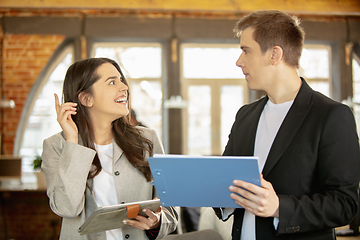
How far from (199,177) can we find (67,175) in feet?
2.17

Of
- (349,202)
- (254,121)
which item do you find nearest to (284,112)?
(254,121)

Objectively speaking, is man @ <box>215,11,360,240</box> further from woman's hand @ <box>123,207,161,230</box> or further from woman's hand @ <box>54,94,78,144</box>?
woman's hand @ <box>54,94,78,144</box>

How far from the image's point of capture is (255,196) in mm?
1178

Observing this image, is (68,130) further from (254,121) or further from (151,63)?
(151,63)

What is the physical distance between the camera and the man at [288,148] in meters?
1.23

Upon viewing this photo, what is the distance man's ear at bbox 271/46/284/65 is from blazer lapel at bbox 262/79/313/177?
19cm

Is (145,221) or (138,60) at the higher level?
(138,60)

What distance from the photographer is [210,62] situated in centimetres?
742

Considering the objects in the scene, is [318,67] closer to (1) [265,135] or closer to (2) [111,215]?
(1) [265,135]

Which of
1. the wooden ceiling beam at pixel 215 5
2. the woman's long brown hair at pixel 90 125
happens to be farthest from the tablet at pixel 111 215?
the wooden ceiling beam at pixel 215 5

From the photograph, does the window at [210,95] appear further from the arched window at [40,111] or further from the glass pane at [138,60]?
the arched window at [40,111]

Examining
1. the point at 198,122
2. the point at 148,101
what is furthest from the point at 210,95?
the point at 148,101

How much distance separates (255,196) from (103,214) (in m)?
0.60

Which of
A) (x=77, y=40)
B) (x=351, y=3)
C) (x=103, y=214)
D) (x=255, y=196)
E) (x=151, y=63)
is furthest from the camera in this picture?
(x=151, y=63)
